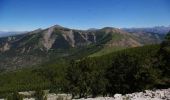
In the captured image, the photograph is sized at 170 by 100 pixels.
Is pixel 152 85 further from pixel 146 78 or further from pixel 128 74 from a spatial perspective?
pixel 128 74

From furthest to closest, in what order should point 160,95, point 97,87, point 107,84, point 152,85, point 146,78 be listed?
point 97,87, point 107,84, point 146,78, point 152,85, point 160,95

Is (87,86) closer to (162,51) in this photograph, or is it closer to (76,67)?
(76,67)

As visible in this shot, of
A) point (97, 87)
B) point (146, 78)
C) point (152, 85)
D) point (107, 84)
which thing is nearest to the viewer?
point (152, 85)

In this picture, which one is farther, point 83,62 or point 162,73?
point 83,62

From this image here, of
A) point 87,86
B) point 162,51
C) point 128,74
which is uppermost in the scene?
point 162,51

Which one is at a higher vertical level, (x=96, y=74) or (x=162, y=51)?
(x=162, y=51)

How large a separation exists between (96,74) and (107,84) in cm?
1669

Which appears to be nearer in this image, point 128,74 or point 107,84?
point 128,74

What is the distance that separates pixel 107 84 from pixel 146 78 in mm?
25729

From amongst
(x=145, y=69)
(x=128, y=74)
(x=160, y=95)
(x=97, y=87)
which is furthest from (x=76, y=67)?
(x=160, y=95)

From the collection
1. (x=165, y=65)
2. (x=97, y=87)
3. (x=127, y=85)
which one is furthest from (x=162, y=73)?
(x=97, y=87)

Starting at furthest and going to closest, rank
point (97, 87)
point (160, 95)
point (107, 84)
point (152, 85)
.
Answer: point (97, 87) → point (107, 84) → point (152, 85) → point (160, 95)

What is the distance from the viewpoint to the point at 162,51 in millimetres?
93812

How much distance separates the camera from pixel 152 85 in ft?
290
